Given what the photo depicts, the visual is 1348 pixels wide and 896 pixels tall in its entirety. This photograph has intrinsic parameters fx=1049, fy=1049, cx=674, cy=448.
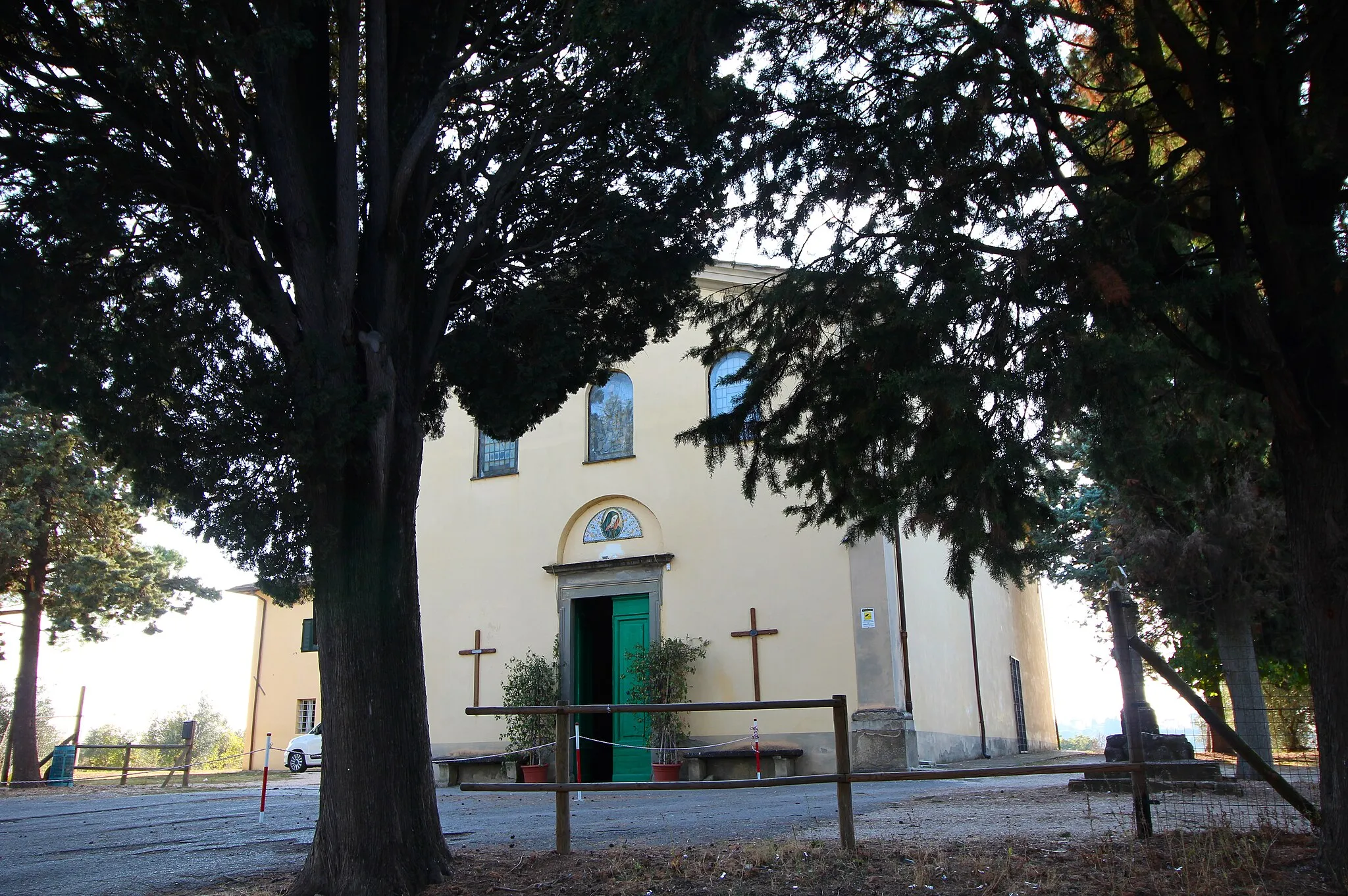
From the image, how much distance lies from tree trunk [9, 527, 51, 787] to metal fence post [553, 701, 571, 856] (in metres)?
17.0

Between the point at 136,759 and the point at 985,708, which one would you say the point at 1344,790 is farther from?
the point at 136,759

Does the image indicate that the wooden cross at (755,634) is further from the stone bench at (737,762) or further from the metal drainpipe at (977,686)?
the metal drainpipe at (977,686)

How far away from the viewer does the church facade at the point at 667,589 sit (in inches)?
612

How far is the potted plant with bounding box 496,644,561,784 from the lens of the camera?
16078 millimetres

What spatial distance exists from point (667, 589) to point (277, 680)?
13691 millimetres

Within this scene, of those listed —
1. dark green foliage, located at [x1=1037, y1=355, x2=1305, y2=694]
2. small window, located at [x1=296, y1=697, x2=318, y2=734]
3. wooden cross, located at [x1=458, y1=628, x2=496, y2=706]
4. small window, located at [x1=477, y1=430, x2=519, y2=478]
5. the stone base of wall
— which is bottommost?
the stone base of wall

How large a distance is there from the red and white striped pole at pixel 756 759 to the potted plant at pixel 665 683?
1.21 metres

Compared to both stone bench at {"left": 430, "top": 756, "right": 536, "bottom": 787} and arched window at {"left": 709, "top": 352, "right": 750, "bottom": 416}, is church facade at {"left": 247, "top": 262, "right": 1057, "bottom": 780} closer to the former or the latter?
arched window at {"left": 709, "top": 352, "right": 750, "bottom": 416}

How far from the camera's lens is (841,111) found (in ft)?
23.2

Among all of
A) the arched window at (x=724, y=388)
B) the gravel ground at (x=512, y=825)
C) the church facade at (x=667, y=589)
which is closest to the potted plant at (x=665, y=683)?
the church facade at (x=667, y=589)

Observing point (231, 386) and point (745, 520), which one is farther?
point (745, 520)

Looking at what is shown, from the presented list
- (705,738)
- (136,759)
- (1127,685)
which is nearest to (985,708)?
(705,738)

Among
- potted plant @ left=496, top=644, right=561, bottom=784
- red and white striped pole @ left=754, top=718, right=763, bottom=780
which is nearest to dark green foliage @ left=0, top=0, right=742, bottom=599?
red and white striped pole @ left=754, top=718, right=763, bottom=780

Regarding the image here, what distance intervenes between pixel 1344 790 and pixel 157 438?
7.02 m
